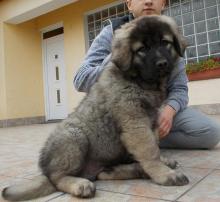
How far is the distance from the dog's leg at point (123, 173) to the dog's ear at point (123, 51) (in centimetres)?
66

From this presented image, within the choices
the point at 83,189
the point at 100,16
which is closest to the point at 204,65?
the point at 100,16

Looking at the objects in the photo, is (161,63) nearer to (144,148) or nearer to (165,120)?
(144,148)

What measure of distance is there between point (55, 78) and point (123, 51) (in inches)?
327

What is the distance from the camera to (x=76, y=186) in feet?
6.54

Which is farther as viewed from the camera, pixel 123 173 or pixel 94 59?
pixel 94 59

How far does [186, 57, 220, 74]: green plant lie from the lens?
6.80m

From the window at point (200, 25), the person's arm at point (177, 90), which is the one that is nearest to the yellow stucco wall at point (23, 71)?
the window at point (200, 25)

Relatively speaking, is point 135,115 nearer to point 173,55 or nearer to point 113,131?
point 113,131

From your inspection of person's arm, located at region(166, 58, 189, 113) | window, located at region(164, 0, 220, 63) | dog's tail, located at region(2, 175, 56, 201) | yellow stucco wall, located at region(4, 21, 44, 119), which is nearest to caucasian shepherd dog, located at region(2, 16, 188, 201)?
dog's tail, located at region(2, 175, 56, 201)

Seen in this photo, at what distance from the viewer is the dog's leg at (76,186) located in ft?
6.48

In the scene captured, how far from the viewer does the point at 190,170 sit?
2.44 metres

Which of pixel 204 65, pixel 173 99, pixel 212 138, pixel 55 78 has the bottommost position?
pixel 212 138

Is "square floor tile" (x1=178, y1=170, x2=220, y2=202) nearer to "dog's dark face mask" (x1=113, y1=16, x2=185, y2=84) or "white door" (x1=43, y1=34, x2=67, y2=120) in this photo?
"dog's dark face mask" (x1=113, y1=16, x2=185, y2=84)

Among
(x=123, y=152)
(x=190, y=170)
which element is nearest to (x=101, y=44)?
(x=123, y=152)
